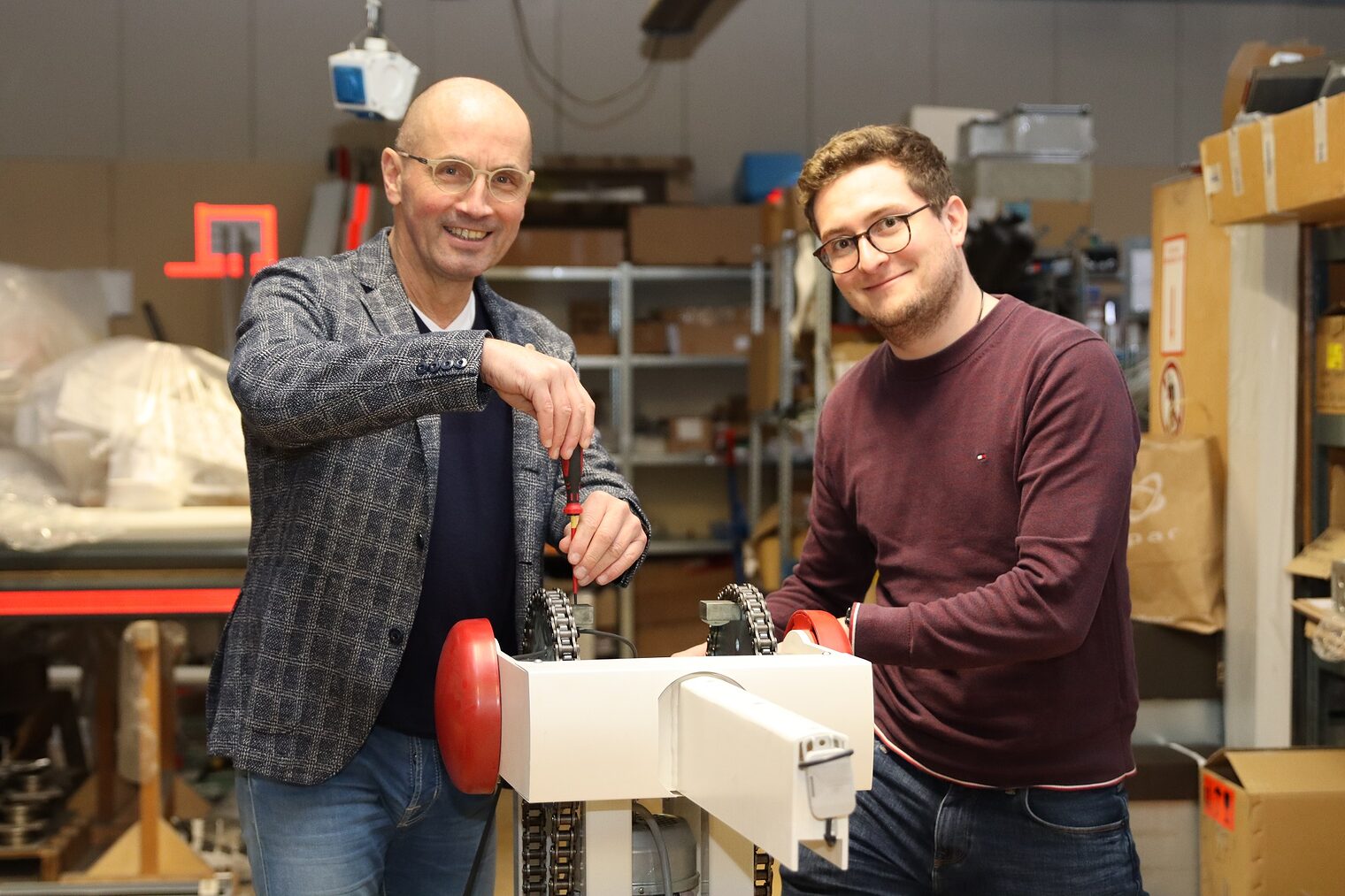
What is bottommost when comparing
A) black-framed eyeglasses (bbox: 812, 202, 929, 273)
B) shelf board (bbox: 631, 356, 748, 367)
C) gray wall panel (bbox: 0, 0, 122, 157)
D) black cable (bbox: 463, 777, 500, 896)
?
black cable (bbox: 463, 777, 500, 896)

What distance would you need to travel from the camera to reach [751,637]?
1.29 metres

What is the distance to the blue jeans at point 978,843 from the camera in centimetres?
154

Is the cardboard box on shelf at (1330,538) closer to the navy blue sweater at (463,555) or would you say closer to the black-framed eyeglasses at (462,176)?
the navy blue sweater at (463,555)

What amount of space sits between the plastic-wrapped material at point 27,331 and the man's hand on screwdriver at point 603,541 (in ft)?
7.60

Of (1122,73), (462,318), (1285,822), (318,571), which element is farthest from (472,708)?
(1122,73)

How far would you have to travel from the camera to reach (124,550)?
9.29 feet

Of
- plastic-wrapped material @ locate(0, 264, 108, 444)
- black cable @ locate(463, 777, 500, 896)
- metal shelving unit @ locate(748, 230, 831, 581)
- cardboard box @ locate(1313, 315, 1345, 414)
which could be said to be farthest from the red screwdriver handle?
metal shelving unit @ locate(748, 230, 831, 581)

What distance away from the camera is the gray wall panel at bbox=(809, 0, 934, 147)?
6.73 meters

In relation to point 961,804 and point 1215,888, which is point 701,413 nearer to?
point 1215,888

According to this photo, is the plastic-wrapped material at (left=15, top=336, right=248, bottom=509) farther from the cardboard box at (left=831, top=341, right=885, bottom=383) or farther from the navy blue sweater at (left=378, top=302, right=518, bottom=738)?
the cardboard box at (left=831, top=341, right=885, bottom=383)

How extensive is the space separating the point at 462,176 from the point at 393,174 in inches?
5.2

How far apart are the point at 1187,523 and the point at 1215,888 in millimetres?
729

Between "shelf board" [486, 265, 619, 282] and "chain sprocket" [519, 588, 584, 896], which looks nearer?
"chain sprocket" [519, 588, 584, 896]

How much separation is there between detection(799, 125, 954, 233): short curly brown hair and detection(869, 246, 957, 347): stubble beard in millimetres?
89
